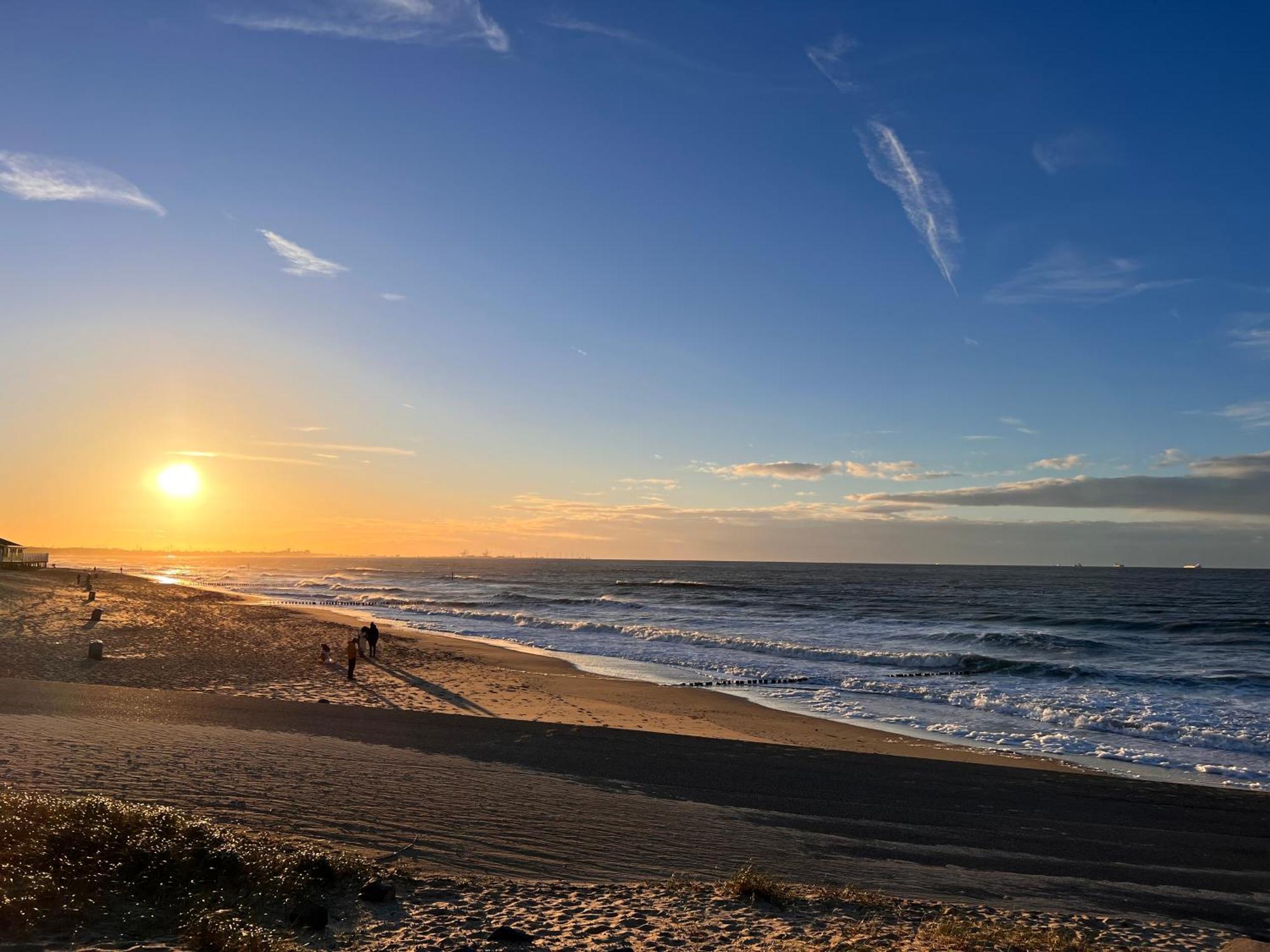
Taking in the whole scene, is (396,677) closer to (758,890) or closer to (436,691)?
(436,691)

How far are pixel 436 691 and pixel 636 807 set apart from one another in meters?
12.4

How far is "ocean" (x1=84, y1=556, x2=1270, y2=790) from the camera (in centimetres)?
2002

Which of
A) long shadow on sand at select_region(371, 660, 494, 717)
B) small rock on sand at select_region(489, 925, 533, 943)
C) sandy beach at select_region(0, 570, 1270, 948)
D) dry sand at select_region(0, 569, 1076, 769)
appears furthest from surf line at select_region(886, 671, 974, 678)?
small rock on sand at select_region(489, 925, 533, 943)

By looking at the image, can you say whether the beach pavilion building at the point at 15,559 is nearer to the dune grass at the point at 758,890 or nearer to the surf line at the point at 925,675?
the surf line at the point at 925,675

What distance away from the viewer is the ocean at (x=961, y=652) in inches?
788

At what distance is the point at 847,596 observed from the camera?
268 feet

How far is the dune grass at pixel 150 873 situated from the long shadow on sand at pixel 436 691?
36.4ft

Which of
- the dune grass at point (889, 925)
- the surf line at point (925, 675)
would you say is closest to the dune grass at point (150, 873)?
the dune grass at point (889, 925)

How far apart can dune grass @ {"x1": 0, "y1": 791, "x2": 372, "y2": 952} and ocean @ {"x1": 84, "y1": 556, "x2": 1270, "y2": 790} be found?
16.1 m

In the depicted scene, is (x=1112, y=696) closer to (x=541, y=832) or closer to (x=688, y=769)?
(x=688, y=769)

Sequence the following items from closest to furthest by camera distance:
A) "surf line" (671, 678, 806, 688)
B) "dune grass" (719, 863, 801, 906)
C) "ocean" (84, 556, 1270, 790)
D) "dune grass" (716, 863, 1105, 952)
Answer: "dune grass" (716, 863, 1105, 952)
"dune grass" (719, 863, 801, 906)
"ocean" (84, 556, 1270, 790)
"surf line" (671, 678, 806, 688)

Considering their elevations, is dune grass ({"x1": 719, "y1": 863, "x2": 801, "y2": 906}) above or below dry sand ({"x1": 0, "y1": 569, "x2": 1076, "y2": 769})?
above

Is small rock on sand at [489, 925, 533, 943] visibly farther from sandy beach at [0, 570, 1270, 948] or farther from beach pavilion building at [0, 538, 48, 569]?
beach pavilion building at [0, 538, 48, 569]

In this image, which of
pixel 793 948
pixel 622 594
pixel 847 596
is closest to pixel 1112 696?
pixel 793 948
